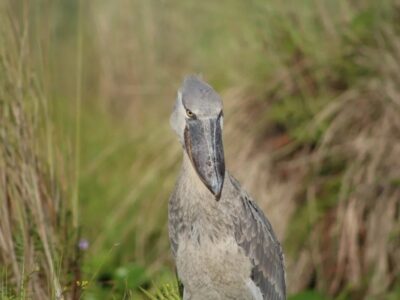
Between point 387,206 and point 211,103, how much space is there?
124 inches

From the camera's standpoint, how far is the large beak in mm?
3645

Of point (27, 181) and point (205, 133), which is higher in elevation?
point (205, 133)

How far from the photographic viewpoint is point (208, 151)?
3.66 metres

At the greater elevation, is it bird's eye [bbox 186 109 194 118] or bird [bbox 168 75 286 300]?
bird's eye [bbox 186 109 194 118]

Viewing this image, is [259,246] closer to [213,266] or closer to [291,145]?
[213,266]

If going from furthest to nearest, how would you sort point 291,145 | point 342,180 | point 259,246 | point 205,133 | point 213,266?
1. point 291,145
2. point 342,180
3. point 259,246
4. point 213,266
5. point 205,133

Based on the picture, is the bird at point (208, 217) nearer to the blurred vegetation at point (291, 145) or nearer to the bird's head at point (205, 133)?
the bird's head at point (205, 133)

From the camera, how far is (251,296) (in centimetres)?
394

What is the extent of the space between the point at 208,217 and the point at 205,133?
1.12 ft

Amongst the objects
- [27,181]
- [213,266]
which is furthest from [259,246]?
[27,181]

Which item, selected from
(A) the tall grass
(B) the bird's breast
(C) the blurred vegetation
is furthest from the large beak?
(C) the blurred vegetation

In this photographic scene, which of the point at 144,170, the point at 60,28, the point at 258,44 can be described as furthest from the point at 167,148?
the point at 60,28

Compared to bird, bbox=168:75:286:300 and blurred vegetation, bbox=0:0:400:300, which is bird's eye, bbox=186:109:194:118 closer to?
bird, bbox=168:75:286:300

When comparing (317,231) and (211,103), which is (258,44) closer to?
(317,231)
